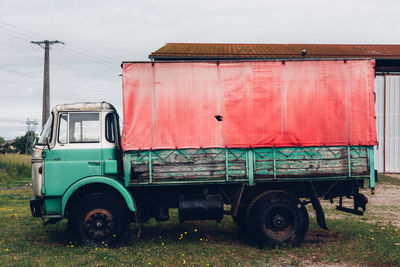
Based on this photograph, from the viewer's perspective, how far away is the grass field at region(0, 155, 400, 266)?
6688mm

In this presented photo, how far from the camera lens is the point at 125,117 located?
7457mm

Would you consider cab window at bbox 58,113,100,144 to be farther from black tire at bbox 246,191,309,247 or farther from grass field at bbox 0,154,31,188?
grass field at bbox 0,154,31,188

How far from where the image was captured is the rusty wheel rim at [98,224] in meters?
7.40

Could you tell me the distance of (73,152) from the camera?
749cm

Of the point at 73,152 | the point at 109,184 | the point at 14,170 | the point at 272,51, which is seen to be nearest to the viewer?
the point at 109,184

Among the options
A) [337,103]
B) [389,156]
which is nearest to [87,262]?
[337,103]

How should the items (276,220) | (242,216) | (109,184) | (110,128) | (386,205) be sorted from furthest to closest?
(386,205) < (242,216) < (110,128) < (276,220) < (109,184)

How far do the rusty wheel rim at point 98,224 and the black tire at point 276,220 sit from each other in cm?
266

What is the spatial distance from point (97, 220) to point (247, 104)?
362cm

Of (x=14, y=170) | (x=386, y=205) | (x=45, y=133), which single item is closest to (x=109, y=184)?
(x=45, y=133)

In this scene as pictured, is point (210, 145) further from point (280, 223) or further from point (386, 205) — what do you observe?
point (386, 205)

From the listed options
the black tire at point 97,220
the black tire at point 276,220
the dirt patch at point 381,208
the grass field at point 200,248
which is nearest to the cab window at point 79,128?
the black tire at point 97,220

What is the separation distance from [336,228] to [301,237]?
2018 millimetres

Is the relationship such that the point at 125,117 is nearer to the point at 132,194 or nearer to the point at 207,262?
the point at 132,194
